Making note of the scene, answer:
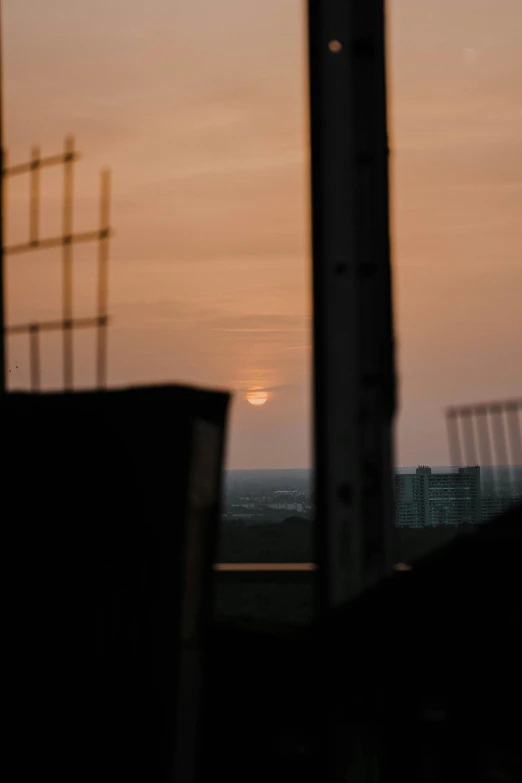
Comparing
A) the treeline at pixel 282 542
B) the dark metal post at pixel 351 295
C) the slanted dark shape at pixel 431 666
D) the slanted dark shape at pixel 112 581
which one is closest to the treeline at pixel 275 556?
the treeline at pixel 282 542

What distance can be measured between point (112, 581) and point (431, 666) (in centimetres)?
119

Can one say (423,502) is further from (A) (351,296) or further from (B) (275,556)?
(A) (351,296)

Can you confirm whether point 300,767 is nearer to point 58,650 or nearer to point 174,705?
point 174,705

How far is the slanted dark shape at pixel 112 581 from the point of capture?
13.3 feet

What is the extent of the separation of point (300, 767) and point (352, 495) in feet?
3.87

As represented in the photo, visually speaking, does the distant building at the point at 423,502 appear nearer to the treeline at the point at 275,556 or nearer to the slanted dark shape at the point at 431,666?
the treeline at the point at 275,556

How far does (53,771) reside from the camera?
4.15m

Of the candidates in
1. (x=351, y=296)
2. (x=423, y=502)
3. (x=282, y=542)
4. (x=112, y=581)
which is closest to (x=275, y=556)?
(x=282, y=542)

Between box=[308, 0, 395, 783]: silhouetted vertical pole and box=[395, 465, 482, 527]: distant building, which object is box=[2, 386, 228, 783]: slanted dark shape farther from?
box=[395, 465, 482, 527]: distant building

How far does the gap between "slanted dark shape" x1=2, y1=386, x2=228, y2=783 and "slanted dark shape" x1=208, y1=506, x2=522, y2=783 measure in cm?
43

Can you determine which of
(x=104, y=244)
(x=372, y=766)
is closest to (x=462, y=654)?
(x=372, y=766)

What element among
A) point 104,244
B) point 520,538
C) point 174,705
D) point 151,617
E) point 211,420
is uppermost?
point 104,244

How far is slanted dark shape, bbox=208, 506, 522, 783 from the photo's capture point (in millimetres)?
3410

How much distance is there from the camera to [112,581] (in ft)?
13.3
